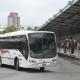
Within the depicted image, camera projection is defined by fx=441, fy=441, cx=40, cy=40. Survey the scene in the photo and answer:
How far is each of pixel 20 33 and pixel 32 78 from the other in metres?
6.65

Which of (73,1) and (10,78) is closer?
(10,78)

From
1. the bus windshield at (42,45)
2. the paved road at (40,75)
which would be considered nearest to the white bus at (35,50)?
the bus windshield at (42,45)

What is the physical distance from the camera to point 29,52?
26.2 metres

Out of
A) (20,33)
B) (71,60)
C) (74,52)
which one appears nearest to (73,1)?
(20,33)

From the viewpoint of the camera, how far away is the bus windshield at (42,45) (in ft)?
86.1

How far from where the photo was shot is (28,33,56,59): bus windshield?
2625 centimetres

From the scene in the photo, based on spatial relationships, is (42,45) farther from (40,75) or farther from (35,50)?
(40,75)

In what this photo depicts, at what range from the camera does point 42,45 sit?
26594 millimetres

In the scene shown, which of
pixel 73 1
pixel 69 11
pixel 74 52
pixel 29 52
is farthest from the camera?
pixel 74 52

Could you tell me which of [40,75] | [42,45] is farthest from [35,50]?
[40,75]

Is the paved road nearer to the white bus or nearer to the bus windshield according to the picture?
the white bus

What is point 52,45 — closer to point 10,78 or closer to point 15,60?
point 15,60

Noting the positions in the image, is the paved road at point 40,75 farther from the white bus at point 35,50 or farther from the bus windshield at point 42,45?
the bus windshield at point 42,45

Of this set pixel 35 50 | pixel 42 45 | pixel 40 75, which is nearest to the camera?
pixel 40 75
